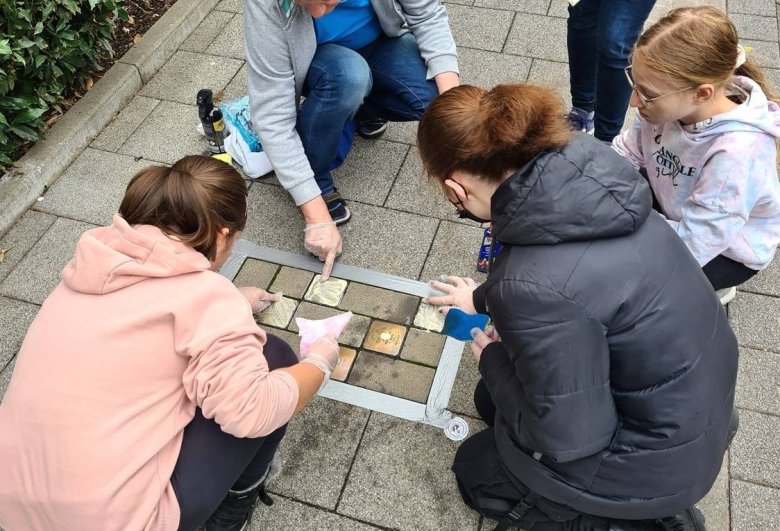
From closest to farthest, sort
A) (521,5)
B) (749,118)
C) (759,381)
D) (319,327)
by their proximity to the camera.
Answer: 1. (749,118)
2. (759,381)
3. (319,327)
4. (521,5)

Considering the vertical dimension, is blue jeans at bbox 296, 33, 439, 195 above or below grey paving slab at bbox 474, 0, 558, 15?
above

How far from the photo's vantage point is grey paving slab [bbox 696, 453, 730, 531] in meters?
2.04

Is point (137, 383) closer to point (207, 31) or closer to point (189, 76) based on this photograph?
point (189, 76)

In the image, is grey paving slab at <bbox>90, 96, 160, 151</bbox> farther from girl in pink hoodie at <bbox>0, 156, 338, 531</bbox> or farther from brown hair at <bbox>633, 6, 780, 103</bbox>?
brown hair at <bbox>633, 6, 780, 103</bbox>

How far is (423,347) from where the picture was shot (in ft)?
8.19

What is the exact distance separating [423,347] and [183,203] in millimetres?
1206

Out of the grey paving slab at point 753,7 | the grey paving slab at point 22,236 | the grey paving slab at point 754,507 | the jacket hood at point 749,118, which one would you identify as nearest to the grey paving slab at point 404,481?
the grey paving slab at point 754,507

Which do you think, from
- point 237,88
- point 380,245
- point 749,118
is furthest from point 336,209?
point 749,118

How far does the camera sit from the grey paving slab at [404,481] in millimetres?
2072

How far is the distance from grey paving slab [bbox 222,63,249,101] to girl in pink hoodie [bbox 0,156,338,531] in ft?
6.94

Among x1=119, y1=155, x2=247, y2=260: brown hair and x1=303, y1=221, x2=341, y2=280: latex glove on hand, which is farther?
x1=303, y1=221, x2=341, y2=280: latex glove on hand

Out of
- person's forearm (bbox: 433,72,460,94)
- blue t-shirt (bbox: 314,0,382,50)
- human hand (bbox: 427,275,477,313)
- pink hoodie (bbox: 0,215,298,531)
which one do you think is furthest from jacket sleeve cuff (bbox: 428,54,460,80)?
pink hoodie (bbox: 0,215,298,531)

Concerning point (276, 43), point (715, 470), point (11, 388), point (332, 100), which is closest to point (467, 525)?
point (715, 470)

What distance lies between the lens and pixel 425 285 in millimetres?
2705
